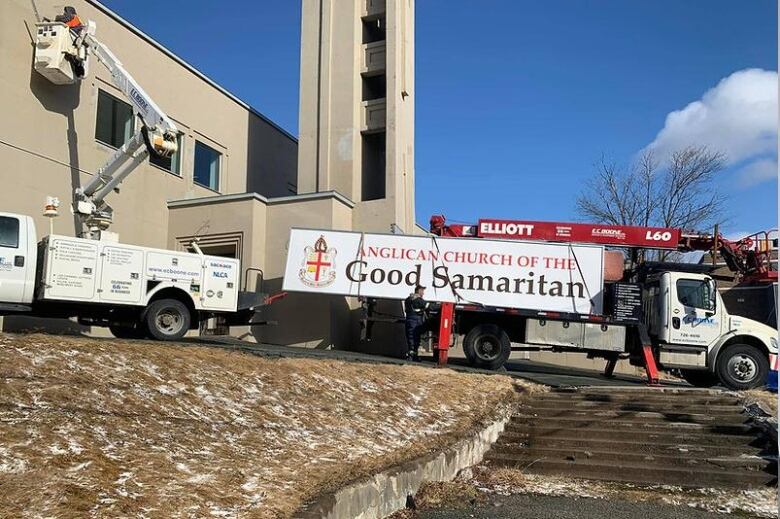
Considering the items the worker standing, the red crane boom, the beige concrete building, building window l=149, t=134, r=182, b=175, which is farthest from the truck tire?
building window l=149, t=134, r=182, b=175

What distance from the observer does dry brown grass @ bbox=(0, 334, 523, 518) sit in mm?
4539

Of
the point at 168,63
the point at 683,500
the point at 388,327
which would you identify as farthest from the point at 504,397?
the point at 168,63

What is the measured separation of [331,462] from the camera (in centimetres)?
632

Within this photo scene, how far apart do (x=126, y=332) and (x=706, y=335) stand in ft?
43.6

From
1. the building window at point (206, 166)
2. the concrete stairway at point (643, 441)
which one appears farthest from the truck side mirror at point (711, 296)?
the building window at point (206, 166)

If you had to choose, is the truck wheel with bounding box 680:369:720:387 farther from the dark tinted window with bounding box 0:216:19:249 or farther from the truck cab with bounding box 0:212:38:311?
the dark tinted window with bounding box 0:216:19:249

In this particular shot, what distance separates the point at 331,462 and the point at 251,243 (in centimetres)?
1578

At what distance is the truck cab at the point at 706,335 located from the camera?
14617 mm

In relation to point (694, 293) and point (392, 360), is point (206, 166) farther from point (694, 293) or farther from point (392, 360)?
point (694, 293)

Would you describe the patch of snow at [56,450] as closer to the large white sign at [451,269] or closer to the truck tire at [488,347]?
the truck tire at [488,347]

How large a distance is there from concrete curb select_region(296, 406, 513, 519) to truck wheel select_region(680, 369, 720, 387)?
9.11 metres

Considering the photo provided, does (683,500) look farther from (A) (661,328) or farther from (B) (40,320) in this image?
(B) (40,320)

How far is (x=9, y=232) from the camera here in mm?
11789

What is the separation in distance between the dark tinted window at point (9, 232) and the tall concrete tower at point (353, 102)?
12545mm
